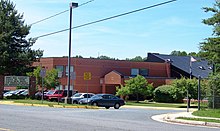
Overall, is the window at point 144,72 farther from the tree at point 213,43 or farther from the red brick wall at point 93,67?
the tree at point 213,43

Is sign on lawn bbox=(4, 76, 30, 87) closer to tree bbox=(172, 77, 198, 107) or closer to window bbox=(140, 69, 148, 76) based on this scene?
tree bbox=(172, 77, 198, 107)

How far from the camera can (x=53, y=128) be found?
1560 centimetres

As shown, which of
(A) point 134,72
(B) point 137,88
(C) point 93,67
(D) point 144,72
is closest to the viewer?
(B) point 137,88

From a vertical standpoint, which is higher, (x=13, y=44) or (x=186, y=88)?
(x=13, y=44)

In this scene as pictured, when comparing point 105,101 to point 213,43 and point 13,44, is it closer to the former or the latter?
point 213,43

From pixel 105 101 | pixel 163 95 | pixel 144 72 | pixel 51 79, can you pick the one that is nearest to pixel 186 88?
pixel 163 95

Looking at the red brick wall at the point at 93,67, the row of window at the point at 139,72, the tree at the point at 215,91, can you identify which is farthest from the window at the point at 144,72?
the tree at the point at 215,91

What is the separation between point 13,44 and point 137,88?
18.2 m

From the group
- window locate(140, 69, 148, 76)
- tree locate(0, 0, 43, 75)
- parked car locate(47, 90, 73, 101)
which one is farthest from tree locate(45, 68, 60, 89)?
window locate(140, 69, 148, 76)

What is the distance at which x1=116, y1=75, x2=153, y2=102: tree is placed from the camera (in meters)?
60.6

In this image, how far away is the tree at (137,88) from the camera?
2386 inches

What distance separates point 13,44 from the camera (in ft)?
188

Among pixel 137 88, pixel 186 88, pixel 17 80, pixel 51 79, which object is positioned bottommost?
pixel 137 88

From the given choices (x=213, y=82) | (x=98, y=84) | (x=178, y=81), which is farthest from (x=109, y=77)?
(x=213, y=82)
